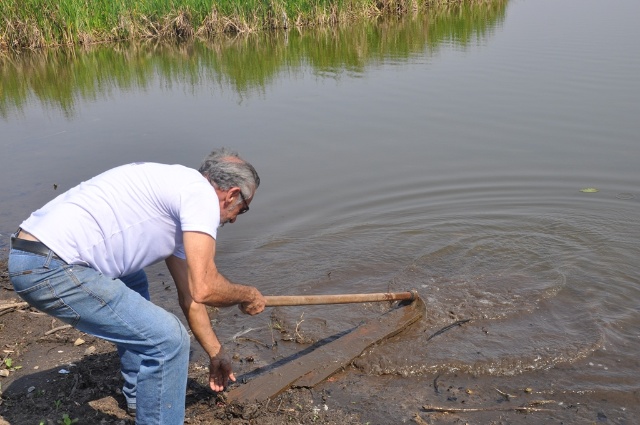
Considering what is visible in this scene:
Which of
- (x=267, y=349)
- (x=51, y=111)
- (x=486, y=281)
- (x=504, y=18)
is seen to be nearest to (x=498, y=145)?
(x=486, y=281)

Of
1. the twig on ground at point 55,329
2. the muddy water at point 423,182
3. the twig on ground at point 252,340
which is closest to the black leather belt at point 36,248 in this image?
the muddy water at point 423,182

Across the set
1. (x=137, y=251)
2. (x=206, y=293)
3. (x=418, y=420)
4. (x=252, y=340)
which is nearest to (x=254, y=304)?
(x=206, y=293)

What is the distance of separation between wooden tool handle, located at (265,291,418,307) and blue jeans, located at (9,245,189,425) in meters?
0.71

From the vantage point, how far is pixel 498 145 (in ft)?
29.0

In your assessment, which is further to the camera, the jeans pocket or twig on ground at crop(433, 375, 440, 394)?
twig on ground at crop(433, 375, 440, 394)

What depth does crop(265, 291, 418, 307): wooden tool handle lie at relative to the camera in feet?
12.4

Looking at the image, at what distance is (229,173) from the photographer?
121 inches

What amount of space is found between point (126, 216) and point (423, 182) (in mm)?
5419

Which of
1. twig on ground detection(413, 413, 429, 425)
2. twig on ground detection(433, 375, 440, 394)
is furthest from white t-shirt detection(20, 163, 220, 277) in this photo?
twig on ground detection(433, 375, 440, 394)

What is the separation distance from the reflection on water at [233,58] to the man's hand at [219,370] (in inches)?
372

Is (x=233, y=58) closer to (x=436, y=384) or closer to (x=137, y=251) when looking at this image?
(x=436, y=384)

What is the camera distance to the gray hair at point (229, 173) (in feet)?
10.1

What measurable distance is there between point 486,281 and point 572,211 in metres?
1.90

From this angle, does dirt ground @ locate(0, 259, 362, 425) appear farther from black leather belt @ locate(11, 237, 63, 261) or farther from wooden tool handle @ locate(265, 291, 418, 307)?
black leather belt @ locate(11, 237, 63, 261)
